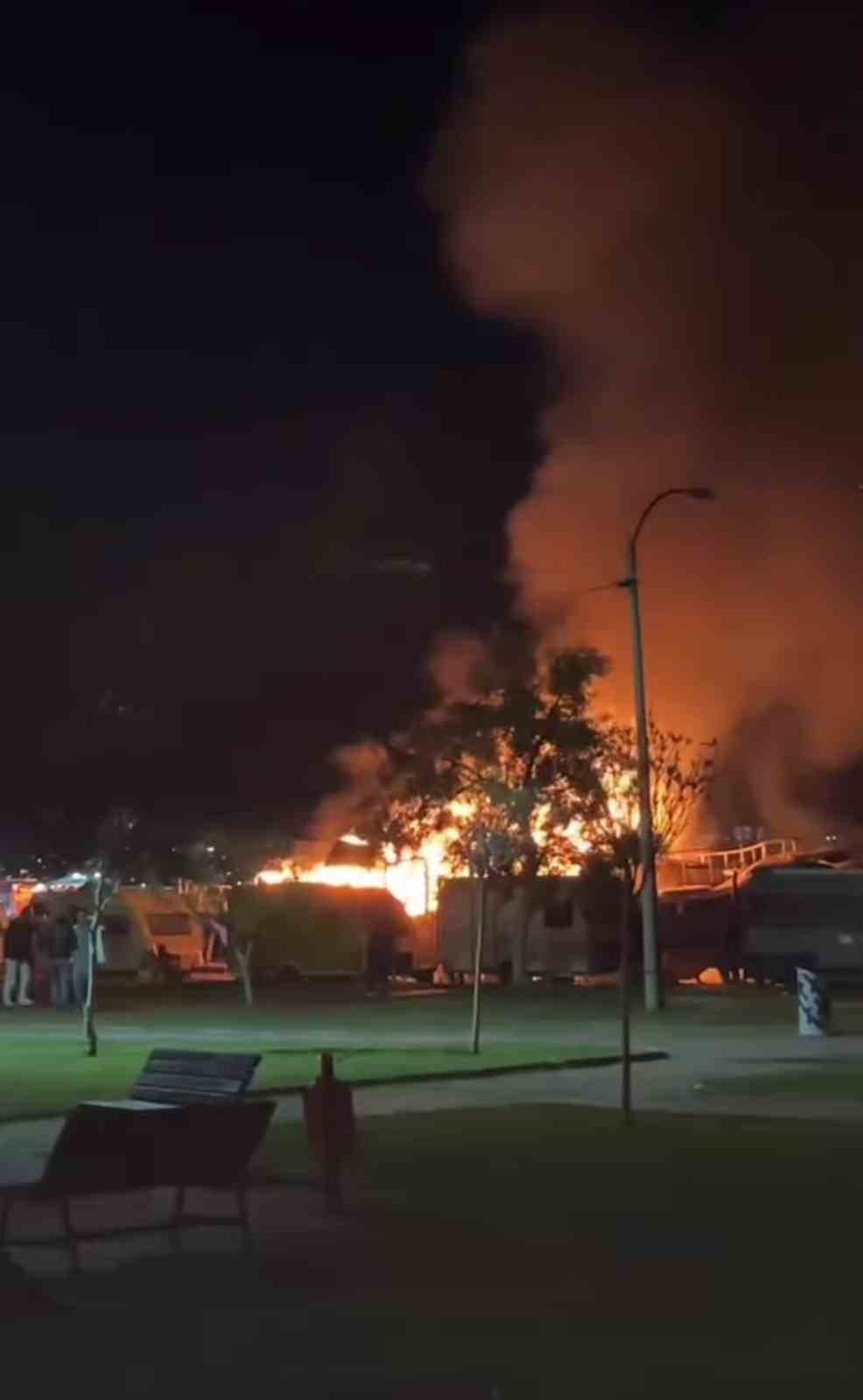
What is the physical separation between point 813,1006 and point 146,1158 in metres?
20.2

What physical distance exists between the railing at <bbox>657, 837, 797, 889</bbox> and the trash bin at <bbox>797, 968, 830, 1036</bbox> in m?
30.8

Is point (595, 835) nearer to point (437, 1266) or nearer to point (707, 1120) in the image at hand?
point (707, 1120)

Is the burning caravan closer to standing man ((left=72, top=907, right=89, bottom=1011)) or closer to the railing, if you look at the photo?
the railing

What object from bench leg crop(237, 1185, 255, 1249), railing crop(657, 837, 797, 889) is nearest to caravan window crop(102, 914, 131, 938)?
railing crop(657, 837, 797, 889)

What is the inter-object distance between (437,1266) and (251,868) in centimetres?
3735

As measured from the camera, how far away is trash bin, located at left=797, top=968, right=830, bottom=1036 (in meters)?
29.3

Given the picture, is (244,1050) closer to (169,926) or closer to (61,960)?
(61,960)

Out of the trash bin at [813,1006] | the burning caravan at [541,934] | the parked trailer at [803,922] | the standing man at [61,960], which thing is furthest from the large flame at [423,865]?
the trash bin at [813,1006]

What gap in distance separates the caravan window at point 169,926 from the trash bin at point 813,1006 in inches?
952

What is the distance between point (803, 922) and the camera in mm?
47469

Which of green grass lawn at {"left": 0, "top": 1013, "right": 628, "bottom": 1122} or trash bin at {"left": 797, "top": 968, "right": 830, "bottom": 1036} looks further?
trash bin at {"left": 797, "top": 968, "right": 830, "bottom": 1036}

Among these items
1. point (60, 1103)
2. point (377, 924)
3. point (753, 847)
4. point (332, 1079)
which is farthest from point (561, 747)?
point (332, 1079)

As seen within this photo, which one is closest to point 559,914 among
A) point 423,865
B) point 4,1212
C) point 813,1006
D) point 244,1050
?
point 423,865

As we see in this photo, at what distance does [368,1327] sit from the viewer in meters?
9.11
